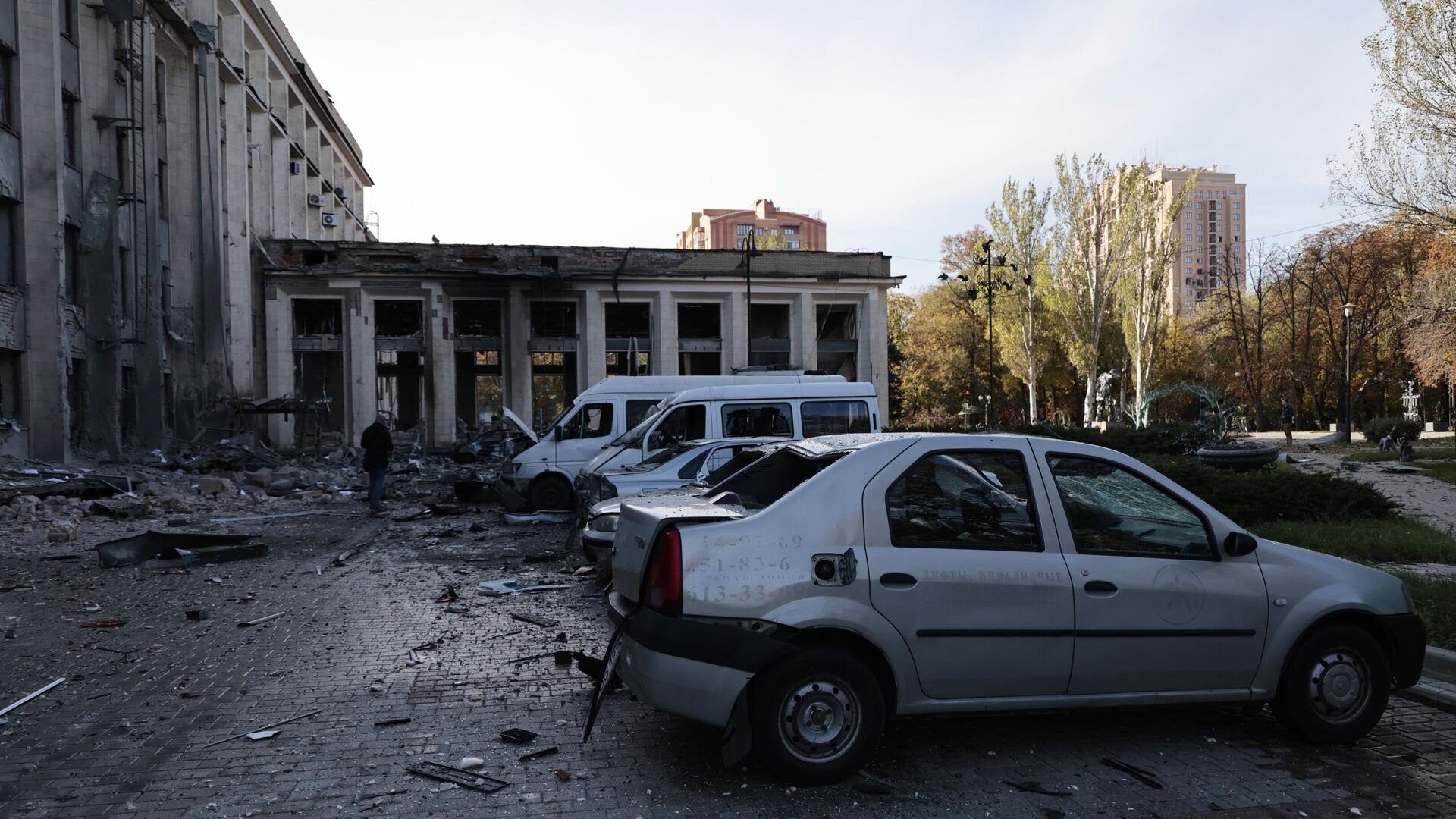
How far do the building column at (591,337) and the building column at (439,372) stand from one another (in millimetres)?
6033

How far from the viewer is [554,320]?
49.3m

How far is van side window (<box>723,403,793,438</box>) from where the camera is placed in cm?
1377

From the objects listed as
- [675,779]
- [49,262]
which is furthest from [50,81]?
[675,779]

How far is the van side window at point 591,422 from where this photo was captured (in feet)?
55.2

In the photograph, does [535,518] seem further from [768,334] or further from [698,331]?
[768,334]

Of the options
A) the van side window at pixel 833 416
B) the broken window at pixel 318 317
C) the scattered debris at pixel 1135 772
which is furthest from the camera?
the broken window at pixel 318 317

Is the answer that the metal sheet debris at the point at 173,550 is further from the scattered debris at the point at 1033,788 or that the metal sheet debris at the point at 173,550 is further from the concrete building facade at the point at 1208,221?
the concrete building facade at the point at 1208,221

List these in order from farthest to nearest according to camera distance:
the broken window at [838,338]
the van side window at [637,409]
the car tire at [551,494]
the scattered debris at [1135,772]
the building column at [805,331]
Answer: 1. the broken window at [838,338]
2. the building column at [805,331]
3. the van side window at [637,409]
4. the car tire at [551,494]
5. the scattered debris at [1135,772]

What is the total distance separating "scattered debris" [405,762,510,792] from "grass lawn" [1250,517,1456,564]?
8.70 meters

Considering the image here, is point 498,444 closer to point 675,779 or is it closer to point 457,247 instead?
point 457,247

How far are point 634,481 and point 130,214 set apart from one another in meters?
24.5

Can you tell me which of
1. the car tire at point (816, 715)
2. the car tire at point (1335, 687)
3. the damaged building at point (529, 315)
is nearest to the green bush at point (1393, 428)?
the damaged building at point (529, 315)

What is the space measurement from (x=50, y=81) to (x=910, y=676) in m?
26.3

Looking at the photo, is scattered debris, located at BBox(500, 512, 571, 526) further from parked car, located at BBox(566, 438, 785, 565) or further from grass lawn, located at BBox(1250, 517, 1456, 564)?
grass lawn, located at BBox(1250, 517, 1456, 564)
